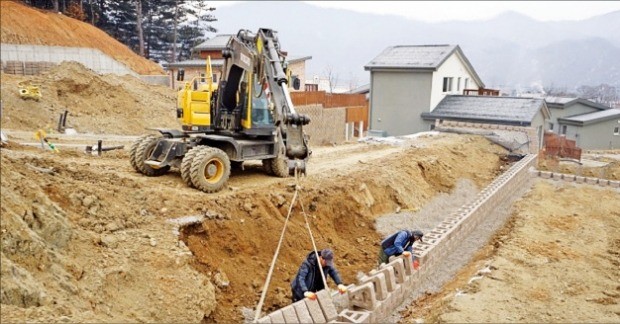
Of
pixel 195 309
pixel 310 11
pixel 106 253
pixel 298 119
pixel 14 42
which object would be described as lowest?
pixel 195 309

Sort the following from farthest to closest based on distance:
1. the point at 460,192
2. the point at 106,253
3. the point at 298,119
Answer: the point at 460,192, the point at 298,119, the point at 106,253

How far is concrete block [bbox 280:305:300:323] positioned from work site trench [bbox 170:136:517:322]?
6.01ft

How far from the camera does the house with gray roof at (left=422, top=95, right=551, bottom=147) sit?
2162 cm

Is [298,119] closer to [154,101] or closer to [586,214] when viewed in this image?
[586,214]

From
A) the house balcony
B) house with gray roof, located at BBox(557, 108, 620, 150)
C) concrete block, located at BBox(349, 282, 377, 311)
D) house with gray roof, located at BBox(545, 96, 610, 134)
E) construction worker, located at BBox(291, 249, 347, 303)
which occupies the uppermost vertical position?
the house balcony

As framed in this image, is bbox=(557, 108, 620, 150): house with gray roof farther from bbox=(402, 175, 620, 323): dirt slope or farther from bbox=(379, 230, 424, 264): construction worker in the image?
bbox=(379, 230, 424, 264): construction worker

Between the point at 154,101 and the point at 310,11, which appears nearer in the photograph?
the point at 154,101

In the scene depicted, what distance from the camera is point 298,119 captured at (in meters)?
8.35

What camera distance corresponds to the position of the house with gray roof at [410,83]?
936 inches

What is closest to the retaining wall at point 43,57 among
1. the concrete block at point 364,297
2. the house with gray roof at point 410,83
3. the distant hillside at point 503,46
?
the concrete block at point 364,297

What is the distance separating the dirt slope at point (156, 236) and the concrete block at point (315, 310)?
1.85 meters

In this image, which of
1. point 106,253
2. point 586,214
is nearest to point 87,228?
point 106,253

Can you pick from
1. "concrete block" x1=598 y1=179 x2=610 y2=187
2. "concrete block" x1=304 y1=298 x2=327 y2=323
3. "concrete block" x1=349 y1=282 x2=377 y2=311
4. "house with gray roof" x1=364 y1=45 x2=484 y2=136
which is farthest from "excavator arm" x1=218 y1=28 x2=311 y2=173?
"house with gray roof" x1=364 y1=45 x2=484 y2=136

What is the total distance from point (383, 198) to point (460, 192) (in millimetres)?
3825
